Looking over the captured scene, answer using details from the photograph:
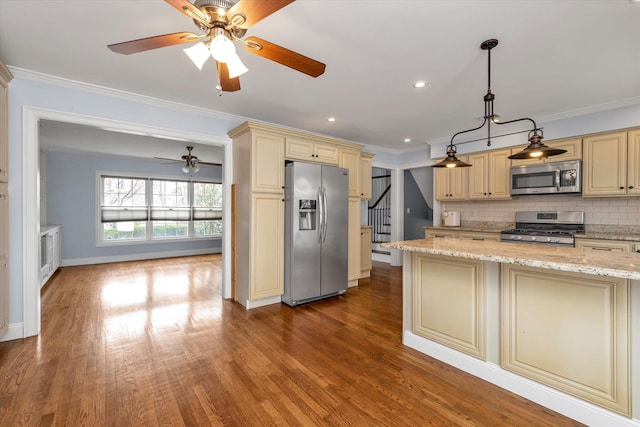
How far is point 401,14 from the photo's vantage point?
6.41ft

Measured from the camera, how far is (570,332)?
1.83 metres

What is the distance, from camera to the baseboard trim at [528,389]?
1696mm

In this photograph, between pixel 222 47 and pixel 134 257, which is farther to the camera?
pixel 134 257

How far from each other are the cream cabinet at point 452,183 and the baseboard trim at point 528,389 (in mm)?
3360

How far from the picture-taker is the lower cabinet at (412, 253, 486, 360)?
7.41 feet

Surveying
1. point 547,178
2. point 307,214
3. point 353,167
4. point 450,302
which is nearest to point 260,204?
point 307,214

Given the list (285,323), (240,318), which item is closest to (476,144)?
(285,323)

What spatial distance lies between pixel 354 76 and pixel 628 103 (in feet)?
11.2

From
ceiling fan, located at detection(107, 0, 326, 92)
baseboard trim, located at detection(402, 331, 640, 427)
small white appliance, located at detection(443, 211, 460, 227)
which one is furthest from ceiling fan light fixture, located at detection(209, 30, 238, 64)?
small white appliance, located at detection(443, 211, 460, 227)

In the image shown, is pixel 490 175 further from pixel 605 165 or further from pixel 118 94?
pixel 118 94

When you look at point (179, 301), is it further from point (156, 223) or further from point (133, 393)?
point (156, 223)

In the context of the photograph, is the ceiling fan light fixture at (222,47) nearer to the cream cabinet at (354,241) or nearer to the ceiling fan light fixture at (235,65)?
the ceiling fan light fixture at (235,65)

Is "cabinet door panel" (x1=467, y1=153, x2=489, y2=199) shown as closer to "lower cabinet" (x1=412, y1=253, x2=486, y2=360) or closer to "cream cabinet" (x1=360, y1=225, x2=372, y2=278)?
"cream cabinet" (x1=360, y1=225, x2=372, y2=278)

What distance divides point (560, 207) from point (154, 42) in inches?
208
